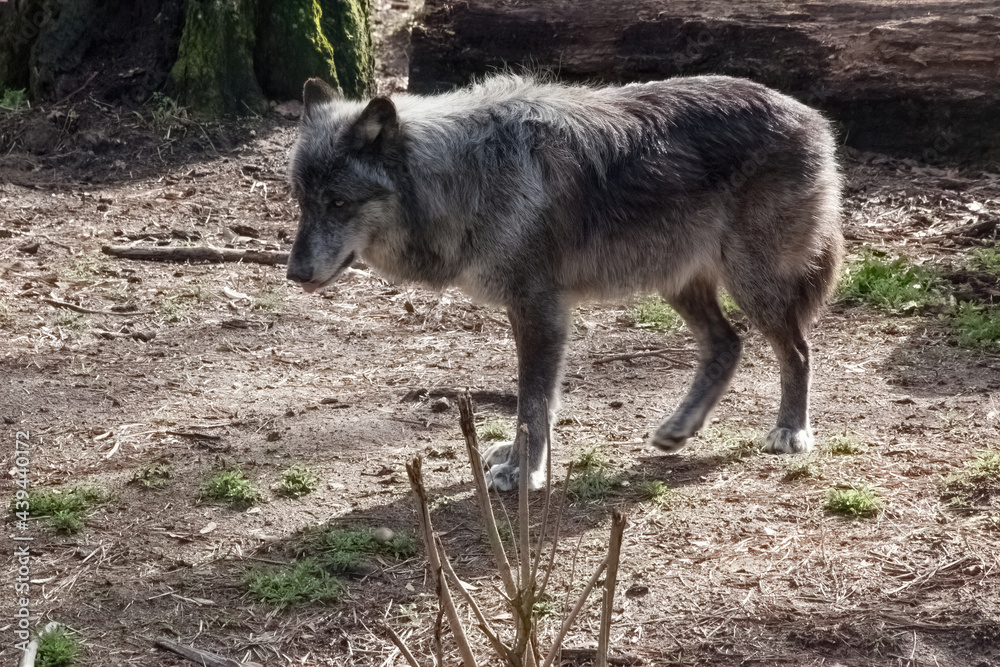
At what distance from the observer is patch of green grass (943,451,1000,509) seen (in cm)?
446

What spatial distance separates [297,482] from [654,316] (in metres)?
3.36

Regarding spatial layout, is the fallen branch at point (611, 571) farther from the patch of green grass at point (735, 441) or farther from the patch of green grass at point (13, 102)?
the patch of green grass at point (13, 102)

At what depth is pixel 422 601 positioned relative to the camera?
3.95 meters

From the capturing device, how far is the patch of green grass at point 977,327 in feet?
21.4

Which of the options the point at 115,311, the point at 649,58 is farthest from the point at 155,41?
the point at 649,58

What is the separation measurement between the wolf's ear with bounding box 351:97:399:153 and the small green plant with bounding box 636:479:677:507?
2135 mm

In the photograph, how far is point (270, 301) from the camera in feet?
24.2

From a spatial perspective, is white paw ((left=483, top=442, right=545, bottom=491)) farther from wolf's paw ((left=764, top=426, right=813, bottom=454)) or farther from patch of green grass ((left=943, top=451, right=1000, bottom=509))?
patch of green grass ((left=943, top=451, right=1000, bottom=509))

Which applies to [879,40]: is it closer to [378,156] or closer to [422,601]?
[378,156]

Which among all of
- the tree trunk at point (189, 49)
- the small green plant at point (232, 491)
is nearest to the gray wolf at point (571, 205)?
the small green plant at point (232, 491)

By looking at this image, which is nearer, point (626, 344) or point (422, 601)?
point (422, 601)

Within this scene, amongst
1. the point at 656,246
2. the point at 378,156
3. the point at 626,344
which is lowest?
the point at 626,344

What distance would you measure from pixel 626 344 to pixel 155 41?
6156mm

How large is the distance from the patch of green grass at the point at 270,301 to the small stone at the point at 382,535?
10.7 feet
